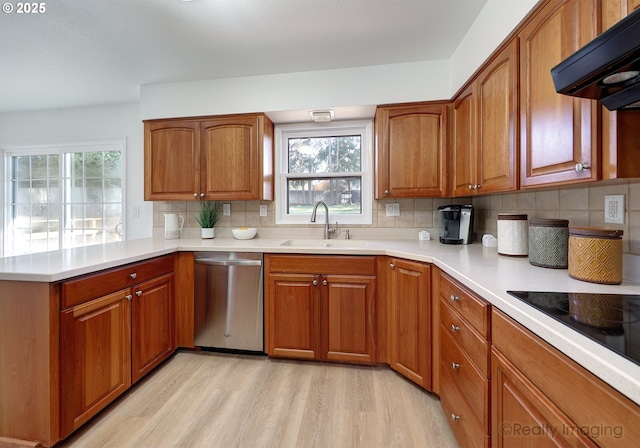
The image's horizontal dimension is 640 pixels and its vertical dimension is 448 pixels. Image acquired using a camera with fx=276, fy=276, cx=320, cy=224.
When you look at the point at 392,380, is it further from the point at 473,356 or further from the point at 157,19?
the point at 157,19

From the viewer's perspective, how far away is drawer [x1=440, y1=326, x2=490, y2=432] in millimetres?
979

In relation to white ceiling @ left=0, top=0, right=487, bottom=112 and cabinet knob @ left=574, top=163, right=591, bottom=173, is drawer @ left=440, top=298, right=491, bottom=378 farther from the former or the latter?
white ceiling @ left=0, top=0, right=487, bottom=112

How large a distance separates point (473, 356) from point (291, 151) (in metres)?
2.25

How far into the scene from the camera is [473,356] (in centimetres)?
108

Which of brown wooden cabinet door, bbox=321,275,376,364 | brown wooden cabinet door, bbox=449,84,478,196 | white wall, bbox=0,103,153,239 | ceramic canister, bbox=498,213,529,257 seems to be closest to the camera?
ceramic canister, bbox=498,213,529,257

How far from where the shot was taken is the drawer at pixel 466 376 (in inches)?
38.5

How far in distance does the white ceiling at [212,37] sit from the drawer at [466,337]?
68.8 inches

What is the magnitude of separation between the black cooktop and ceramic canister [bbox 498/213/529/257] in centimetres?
64

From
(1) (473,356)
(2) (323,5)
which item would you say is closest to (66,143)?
(2) (323,5)

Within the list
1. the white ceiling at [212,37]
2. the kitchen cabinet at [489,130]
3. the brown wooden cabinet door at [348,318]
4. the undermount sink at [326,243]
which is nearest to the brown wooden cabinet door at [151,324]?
the undermount sink at [326,243]

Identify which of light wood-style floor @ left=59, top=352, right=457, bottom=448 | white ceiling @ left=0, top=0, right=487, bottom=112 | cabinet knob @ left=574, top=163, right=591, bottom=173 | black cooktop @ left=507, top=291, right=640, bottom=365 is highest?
white ceiling @ left=0, top=0, right=487, bottom=112

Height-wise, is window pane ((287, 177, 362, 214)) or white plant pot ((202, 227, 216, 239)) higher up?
window pane ((287, 177, 362, 214))

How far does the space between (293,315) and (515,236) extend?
58.0 inches

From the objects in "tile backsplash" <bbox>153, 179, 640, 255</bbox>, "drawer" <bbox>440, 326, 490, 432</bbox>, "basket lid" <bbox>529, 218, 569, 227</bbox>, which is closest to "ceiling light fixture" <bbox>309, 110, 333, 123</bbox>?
"tile backsplash" <bbox>153, 179, 640, 255</bbox>
